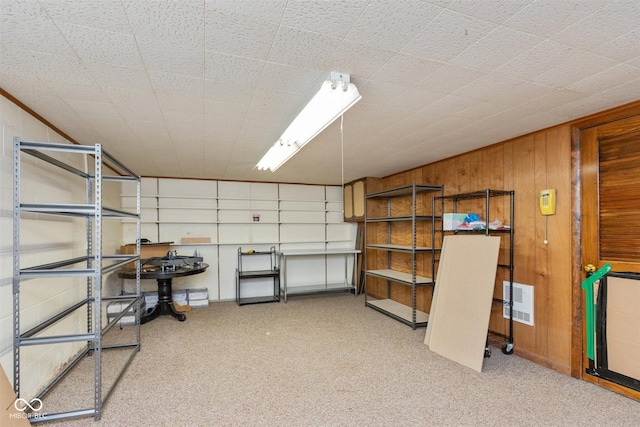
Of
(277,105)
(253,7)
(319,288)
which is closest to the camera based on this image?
(253,7)

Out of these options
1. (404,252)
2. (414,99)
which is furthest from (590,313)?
(404,252)

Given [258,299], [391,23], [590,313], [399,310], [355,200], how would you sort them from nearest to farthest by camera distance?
[391,23], [590,313], [399,310], [258,299], [355,200]

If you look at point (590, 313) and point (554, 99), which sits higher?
point (554, 99)

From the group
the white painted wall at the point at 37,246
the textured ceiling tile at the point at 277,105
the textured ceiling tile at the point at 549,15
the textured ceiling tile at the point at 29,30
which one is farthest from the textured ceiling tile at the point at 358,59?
the white painted wall at the point at 37,246

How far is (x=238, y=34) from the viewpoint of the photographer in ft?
4.76

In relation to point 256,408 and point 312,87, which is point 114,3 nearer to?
point 312,87

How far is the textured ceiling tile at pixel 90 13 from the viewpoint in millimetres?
1237

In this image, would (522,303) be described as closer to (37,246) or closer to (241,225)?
(37,246)

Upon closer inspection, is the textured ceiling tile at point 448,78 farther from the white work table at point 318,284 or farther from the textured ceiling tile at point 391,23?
the white work table at point 318,284

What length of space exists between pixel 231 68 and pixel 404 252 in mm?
3945

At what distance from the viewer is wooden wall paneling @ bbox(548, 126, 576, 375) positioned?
2.70 metres

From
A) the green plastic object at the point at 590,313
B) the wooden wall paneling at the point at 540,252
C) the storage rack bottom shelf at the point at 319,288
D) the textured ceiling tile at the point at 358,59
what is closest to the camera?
the textured ceiling tile at the point at 358,59

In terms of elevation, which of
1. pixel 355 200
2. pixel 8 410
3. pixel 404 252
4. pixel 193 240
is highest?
pixel 355 200

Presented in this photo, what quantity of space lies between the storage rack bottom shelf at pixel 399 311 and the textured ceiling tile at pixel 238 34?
354 cm
